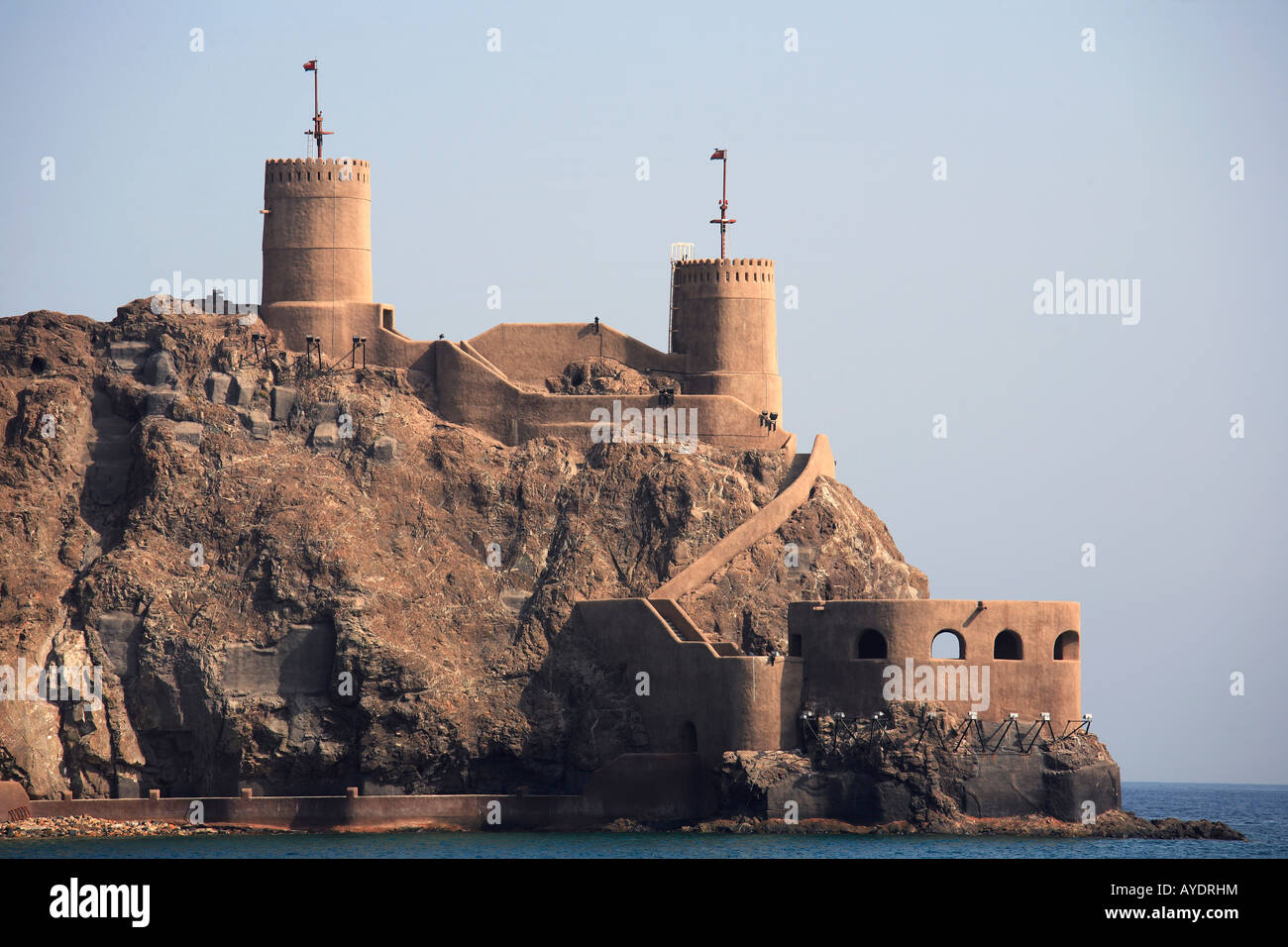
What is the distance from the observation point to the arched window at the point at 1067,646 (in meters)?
70.2

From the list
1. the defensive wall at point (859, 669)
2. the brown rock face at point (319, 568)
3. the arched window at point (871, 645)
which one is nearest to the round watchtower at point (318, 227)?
the brown rock face at point (319, 568)

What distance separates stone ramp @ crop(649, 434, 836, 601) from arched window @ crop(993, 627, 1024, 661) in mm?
10086

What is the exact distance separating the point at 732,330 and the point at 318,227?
52.4ft

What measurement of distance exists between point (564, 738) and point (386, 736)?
19.8ft

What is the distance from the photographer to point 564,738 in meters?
73.2

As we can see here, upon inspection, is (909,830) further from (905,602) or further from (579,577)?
(579,577)

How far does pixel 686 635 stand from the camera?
72.4 m

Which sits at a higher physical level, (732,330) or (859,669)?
(732,330)

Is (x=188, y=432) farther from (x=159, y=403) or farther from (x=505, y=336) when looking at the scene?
(x=505, y=336)

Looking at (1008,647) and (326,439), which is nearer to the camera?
(1008,647)

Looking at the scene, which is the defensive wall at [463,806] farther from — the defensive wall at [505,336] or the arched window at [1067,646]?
the defensive wall at [505,336]

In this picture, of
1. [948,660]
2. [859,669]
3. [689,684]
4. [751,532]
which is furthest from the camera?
[751,532]

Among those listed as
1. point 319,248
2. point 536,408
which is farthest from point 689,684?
point 319,248
